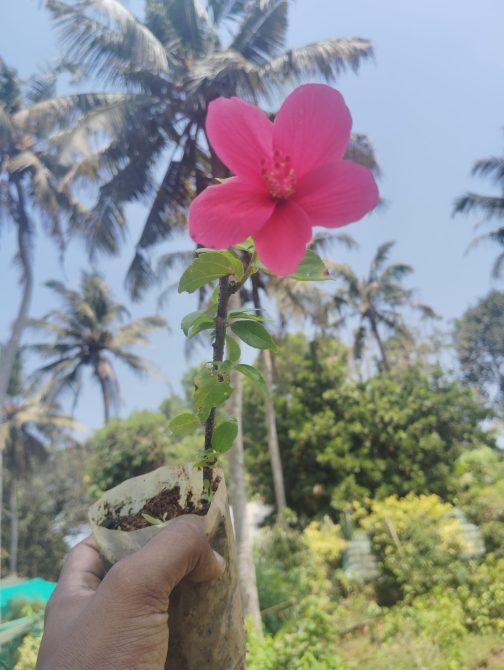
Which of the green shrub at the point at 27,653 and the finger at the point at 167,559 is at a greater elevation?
the finger at the point at 167,559

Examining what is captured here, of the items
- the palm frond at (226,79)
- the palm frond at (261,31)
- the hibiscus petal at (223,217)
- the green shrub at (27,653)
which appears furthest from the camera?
the palm frond at (261,31)

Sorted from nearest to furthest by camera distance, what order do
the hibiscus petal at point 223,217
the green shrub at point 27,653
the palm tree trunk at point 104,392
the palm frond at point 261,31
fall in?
the hibiscus petal at point 223,217 < the green shrub at point 27,653 < the palm frond at point 261,31 < the palm tree trunk at point 104,392

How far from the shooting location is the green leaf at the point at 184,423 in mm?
625

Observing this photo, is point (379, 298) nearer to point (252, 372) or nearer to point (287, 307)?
point (287, 307)

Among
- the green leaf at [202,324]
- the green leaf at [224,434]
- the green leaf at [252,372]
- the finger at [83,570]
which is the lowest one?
the finger at [83,570]

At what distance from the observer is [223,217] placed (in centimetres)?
44

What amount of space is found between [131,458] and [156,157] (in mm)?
7033

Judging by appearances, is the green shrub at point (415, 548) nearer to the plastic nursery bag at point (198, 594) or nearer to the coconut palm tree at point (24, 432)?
the plastic nursery bag at point (198, 594)

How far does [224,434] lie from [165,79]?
7785 millimetres

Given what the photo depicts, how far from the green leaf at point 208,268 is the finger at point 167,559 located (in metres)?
0.29

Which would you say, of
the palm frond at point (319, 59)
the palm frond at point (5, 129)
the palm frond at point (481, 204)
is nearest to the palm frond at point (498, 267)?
the palm frond at point (481, 204)

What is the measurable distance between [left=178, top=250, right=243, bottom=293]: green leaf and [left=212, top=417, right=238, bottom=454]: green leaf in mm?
172

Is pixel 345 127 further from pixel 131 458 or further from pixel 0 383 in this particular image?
pixel 131 458

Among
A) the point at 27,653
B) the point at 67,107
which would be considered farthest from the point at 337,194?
the point at 67,107
